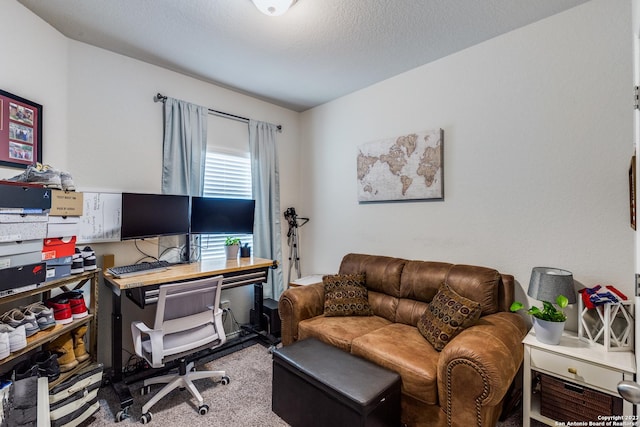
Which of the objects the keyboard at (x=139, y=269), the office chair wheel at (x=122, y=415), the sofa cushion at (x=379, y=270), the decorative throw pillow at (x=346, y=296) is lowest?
the office chair wheel at (x=122, y=415)

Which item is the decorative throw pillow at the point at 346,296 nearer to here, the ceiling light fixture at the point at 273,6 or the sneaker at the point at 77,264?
the sneaker at the point at 77,264

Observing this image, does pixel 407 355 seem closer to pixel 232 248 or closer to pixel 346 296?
pixel 346 296

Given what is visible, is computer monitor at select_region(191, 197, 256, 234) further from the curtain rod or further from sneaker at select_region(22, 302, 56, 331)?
sneaker at select_region(22, 302, 56, 331)

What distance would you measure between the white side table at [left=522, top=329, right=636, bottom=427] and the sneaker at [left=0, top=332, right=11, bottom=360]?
301 cm

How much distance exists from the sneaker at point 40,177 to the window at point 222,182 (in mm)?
1415

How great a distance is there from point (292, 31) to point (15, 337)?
8.77ft

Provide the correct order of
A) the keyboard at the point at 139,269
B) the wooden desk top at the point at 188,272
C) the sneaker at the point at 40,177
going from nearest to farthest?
1. the sneaker at the point at 40,177
2. the wooden desk top at the point at 188,272
3. the keyboard at the point at 139,269

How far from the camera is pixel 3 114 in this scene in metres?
1.91

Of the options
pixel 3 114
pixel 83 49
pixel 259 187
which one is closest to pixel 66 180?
pixel 3 114

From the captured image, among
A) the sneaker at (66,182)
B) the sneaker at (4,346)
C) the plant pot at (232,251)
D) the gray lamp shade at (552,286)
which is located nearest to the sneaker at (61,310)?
the sneaker at (4,346)

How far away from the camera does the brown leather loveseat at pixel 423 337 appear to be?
1.59 metres

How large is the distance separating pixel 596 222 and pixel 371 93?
7.64 feet

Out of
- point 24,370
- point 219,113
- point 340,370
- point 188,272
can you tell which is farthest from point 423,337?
point 219,113

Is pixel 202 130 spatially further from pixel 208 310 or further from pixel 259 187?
pixel 208 310
